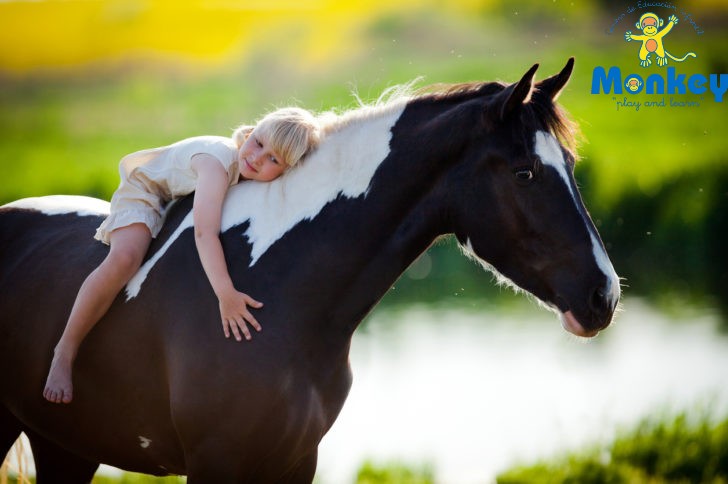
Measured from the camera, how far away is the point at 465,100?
3.05 meters

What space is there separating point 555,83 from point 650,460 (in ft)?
13.5

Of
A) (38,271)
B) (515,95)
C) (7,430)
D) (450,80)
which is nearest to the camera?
(515,95)

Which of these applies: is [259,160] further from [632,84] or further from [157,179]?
[632,84]

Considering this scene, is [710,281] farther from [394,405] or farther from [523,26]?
[523,26]

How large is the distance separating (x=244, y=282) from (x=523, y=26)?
24546 mm

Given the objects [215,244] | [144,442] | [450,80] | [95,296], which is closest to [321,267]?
[215,244]

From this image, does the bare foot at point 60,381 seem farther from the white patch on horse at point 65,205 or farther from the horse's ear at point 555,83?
the horse's ear at point 555,83

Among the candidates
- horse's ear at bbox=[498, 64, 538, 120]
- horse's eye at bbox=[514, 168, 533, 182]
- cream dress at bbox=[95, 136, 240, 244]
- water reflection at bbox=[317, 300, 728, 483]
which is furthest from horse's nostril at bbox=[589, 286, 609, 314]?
water reflection at bbox=[317, 300, 728, 483]

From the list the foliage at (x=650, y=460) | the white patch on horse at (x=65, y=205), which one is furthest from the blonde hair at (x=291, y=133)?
the foliage at (x=650, y=460)

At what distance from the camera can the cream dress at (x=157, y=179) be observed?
3213 millimetres

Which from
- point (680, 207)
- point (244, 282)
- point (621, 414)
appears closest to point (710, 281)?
point (680, 207)

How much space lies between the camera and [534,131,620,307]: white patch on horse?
2791 millimetres

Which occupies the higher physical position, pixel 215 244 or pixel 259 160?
pixel 259 160

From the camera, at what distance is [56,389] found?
3207mm
